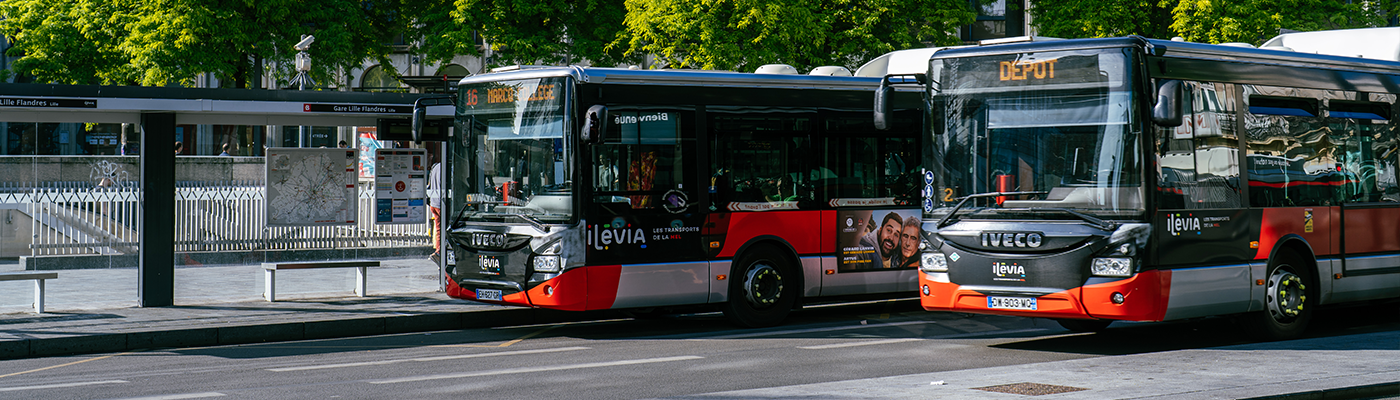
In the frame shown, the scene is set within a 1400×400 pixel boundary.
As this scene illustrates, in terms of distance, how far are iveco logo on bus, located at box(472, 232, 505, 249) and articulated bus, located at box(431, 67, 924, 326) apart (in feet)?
0.06

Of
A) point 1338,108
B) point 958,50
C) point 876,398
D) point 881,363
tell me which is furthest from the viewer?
point 1338,108

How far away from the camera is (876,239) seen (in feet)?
46.5

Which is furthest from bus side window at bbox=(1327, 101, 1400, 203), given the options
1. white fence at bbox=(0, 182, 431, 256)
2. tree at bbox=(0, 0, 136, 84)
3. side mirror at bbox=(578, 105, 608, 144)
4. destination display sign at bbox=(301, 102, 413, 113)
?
tree at bbox=(0, 0, 136, 84)

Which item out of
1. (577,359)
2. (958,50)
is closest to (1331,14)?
(958,50)

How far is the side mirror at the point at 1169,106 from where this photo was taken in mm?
10086

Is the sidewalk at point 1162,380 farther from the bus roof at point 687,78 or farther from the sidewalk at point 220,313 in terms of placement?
the sidewalk at point 220,313

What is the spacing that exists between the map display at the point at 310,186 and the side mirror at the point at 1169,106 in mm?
9404

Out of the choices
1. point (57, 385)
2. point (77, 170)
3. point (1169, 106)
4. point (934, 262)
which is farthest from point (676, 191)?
point (77, 170)

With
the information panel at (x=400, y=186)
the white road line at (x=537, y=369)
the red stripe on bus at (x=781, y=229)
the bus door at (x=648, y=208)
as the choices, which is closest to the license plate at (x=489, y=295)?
the bus door at (x=648, y=208)

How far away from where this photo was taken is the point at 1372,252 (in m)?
12.7

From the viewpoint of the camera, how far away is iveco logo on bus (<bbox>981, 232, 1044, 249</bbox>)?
10.6m

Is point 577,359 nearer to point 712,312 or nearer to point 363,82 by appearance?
point 712,312

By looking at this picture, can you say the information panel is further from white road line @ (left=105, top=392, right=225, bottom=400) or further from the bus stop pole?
white road line @ (left=105, top=392, right=225, bottom=400)

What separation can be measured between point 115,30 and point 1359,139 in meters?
30.0
